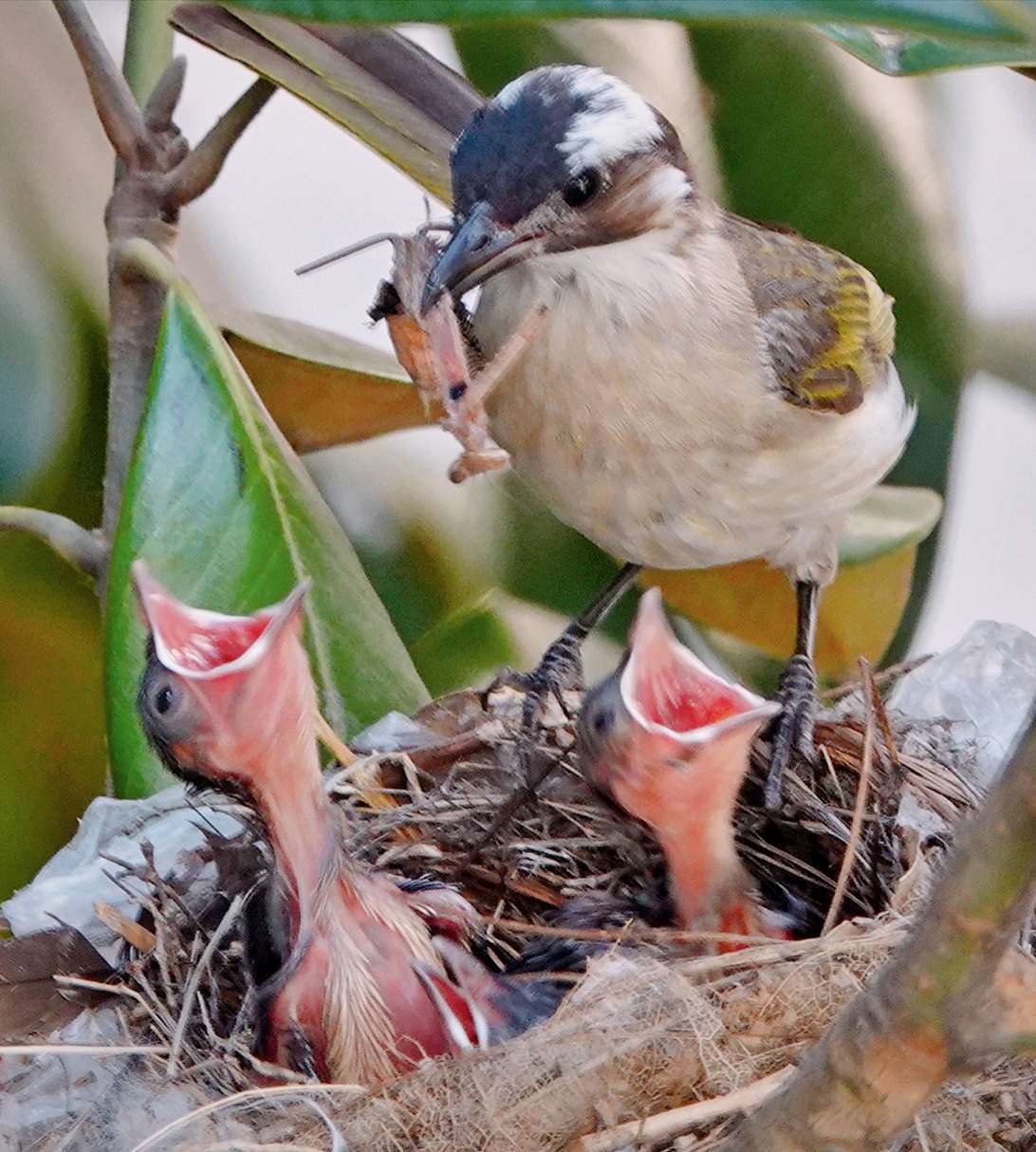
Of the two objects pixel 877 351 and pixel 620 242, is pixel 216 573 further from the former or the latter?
pixel 877 351

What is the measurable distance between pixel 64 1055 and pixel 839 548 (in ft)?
2.76

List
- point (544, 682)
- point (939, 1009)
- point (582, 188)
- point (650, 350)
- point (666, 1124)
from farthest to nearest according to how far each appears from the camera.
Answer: point (544, 682) → point (650, 350) → point (582, 188) → point (666, 1124) → point (939, 1009)

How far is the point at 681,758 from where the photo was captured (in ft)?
3.01

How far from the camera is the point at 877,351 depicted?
4.35ft

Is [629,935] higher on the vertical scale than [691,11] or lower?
lower

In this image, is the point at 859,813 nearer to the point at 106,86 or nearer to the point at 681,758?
the point at 681,758

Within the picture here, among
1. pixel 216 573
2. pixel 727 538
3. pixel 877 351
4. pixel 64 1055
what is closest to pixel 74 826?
pixel 216 573

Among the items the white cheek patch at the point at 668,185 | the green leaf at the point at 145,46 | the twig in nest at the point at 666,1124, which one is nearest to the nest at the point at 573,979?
the twig in nest at the point at 666,1124

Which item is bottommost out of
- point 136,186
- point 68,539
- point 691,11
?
point 68,539

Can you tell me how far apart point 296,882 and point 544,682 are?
0.42 meters

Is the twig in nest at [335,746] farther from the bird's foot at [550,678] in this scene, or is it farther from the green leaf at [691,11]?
the green leaf at [691,11]

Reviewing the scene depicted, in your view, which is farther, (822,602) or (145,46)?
(822,602)

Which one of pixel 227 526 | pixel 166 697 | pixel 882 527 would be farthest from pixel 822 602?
pixel 166 697

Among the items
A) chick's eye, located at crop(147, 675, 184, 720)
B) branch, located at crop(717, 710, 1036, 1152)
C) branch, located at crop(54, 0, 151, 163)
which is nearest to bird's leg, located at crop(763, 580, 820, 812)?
chick's eye, located at crop(147, 675, 184, 720)
